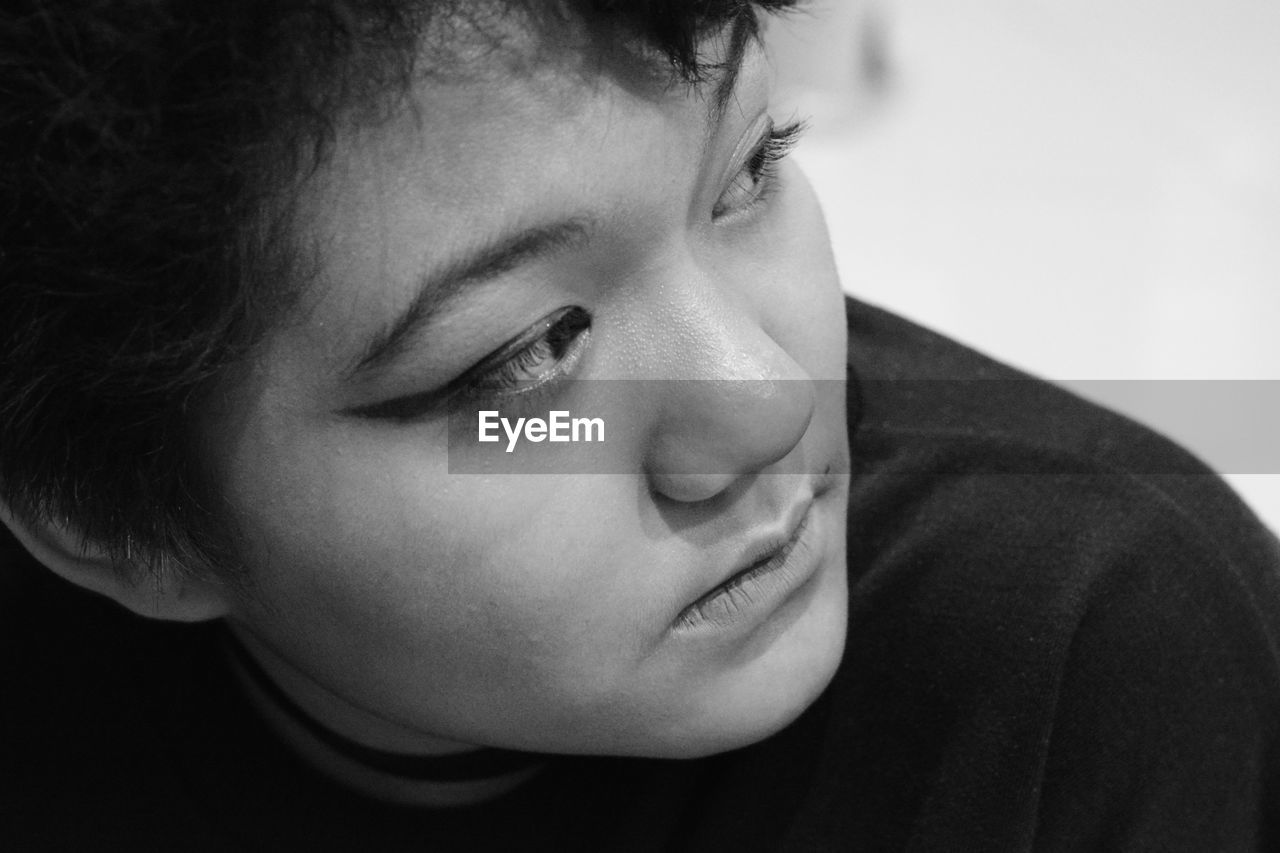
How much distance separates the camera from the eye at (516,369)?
46cm

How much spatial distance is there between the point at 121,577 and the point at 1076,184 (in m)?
0.95

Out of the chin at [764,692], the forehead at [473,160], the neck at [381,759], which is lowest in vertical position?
the neck at [381,759]

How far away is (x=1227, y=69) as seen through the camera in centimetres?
134

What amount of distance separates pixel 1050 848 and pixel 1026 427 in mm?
166

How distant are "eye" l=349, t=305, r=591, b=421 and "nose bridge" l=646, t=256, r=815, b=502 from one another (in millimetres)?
28

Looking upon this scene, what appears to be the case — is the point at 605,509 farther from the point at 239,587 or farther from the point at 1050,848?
the point at 1050,848

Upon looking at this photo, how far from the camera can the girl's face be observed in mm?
428

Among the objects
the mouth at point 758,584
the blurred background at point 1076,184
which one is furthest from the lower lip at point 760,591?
the blurred background at point 1076,184

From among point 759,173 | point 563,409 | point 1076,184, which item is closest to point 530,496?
point 563,409

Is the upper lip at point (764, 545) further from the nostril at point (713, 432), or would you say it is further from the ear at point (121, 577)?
the ear at point (121, 577)

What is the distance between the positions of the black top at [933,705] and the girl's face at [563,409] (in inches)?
3.7

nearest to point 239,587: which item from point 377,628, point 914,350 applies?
point 377,628

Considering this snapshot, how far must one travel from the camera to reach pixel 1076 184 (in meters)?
1.29

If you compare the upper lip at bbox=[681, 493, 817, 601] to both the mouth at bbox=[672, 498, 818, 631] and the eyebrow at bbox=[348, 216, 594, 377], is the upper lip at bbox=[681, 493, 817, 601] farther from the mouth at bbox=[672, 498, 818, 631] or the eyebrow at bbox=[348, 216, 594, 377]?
the eyebrow at bbox=[348, 216, 594, 377]
